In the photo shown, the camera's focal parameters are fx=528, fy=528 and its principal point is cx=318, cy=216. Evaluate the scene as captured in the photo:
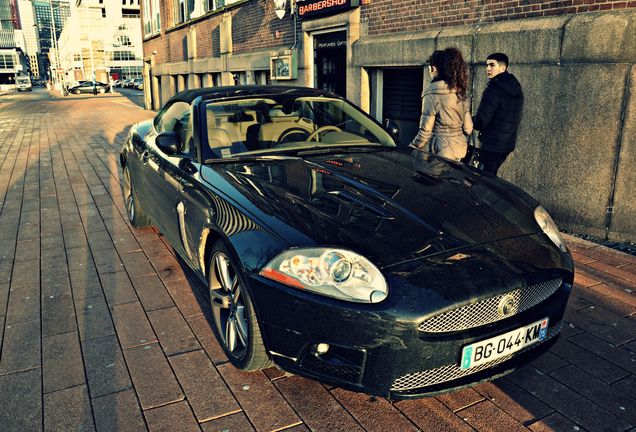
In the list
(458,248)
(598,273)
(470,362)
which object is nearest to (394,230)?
(458,248)

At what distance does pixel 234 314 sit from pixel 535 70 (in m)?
4.83

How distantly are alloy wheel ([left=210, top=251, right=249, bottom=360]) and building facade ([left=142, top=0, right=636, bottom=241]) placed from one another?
4336 mm

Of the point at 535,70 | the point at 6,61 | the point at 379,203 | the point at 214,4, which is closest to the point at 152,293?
the point at 379,203

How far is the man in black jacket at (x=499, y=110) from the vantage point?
211 inches

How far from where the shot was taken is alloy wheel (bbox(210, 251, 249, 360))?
115 inches

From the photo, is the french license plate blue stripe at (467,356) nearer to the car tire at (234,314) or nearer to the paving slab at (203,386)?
the car tire at (234,314)

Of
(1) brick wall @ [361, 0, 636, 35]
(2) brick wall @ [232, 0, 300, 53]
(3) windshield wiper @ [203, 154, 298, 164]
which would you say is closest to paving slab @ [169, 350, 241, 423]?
(3) windshield wiper @ [203, 154, 298, 164]

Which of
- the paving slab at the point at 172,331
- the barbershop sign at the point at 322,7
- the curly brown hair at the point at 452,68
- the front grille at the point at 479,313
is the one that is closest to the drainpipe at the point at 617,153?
the curly brown hair at the point at 452,68

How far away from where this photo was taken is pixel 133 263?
4820mm

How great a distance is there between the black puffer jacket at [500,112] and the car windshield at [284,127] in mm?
1617

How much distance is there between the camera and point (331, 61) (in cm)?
1099

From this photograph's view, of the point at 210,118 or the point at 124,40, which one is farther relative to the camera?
the point at 124,40

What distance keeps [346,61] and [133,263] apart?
6.62 metres

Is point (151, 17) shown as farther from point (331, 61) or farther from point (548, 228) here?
point (548, 228)
